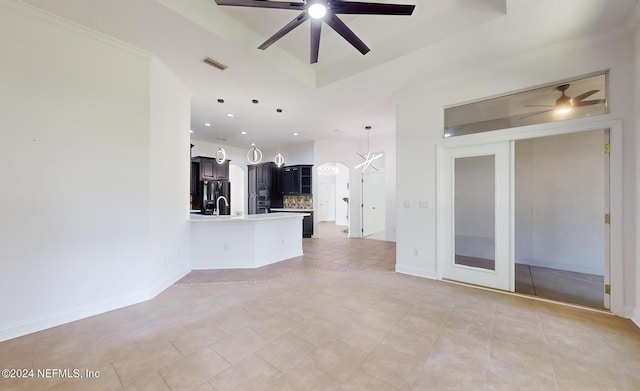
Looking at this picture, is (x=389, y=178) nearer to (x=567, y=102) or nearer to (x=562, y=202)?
(x=562, y=202)

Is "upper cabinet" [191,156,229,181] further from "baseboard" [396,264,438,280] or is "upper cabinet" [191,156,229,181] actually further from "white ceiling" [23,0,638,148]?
"baseboard" [396,264,438,280]

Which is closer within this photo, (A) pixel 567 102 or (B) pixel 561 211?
(A) pixel 567 102

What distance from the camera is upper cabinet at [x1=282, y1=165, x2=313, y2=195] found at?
7.96 metres

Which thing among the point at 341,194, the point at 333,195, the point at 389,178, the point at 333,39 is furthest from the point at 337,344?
the point at 333,195

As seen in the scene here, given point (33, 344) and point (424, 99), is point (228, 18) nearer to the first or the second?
point (424, 99)

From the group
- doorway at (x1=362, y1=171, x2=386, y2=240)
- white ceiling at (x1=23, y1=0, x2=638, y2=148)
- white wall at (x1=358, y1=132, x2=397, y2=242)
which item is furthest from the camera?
doorway at (x1=362, y1=171, x2=386, y2=240)

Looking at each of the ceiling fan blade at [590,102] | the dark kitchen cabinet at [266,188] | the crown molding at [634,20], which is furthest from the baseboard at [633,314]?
the dark kitchen cabinet at [266,188]

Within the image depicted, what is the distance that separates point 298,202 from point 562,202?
6500 millimetres

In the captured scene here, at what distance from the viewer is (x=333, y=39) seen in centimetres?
316

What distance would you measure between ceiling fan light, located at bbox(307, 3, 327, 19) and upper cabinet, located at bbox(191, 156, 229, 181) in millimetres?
5987

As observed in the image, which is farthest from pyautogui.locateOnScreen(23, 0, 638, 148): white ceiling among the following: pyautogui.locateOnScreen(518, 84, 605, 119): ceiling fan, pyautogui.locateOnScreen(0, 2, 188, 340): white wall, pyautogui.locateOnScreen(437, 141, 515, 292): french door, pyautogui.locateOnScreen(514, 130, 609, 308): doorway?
pyautogui.locateOnScreen(514, 130, 609, 308): doorway

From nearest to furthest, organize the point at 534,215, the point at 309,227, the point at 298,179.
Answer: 1. the point at 534,215
2. the point at 309,227
3. the point at 298,179

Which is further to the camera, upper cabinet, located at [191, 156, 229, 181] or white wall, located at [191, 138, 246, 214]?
white wall, located at [191, 138, 246, 214]

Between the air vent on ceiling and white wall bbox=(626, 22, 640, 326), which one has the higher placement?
the air vent on ceiling
